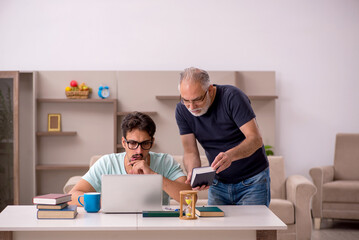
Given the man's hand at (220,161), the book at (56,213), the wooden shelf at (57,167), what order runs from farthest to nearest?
the wooden shelf at (57,167)
the man's hand at (220,161)
the book at (56,213)

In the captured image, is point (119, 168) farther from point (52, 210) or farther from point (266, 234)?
point (266, 234)

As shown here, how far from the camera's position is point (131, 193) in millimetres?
2090

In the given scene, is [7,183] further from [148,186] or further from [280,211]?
[148,186]

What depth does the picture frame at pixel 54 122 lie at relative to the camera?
5293 millimetres

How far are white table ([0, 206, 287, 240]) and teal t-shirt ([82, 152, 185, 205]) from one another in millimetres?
412

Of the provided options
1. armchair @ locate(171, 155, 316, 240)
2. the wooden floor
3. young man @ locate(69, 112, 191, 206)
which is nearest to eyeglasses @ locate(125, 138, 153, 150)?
young man @ locate(69, 112, 191, 206)

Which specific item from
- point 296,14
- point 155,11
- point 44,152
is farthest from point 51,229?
point 296,14

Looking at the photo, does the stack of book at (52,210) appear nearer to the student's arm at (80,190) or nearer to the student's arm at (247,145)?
the student's arm at (80,190)

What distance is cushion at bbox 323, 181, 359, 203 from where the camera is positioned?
184 inches

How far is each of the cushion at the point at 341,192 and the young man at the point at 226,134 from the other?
8.16 feet

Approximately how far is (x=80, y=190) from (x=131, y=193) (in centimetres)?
42

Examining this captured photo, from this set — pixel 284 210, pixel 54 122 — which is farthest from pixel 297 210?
pixel 54 122

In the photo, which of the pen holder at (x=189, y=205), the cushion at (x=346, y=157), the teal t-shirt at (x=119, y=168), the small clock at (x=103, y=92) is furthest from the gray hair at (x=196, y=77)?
the cushion at (x=346, y=157)

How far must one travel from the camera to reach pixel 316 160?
564 cm
